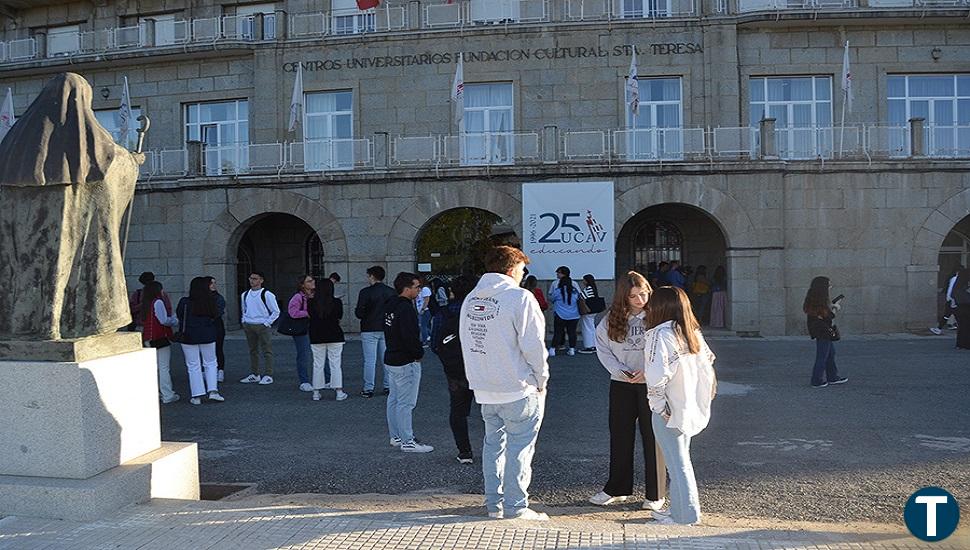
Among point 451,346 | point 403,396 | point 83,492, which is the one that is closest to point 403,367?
point 403,396

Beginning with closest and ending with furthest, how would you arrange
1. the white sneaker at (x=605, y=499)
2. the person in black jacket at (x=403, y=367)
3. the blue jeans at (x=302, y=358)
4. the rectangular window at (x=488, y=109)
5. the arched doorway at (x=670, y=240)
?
1. the white sneaker at (x=605, y=499)
2. the person in black jacket at (x=403, y=367)
3. the blue jeans at (x=302, y=358)
4. the rectangular window at (x=488, y=109)
5. the arched doorway at (x=670, y=240)

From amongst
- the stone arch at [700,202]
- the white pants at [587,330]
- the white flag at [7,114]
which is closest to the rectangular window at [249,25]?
the white flag at [7,114]

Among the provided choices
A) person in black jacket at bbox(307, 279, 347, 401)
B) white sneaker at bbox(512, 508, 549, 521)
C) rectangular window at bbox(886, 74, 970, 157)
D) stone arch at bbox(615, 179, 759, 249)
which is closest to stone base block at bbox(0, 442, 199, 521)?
white sneaker at bbox(512, 508, 549, 521)

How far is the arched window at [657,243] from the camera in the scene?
928 inches

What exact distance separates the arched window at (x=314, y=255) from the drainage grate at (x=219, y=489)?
18391mm

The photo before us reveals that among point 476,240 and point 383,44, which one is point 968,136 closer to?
point 476,240

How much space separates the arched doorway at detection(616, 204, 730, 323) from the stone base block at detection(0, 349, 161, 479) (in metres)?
18.8

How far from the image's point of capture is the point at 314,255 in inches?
992

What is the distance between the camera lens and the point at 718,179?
64.6 feet

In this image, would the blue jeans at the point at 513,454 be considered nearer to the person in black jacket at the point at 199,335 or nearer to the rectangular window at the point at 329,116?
the person in black jacket at the point at 199,335

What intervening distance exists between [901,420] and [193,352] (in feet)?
28.2

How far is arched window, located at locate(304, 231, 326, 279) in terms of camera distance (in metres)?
25.0

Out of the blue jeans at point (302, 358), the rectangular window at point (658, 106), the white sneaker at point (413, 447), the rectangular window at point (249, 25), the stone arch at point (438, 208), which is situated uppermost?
the rectangular window at point (249, 25)

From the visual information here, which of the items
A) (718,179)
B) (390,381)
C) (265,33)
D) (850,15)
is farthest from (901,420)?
(265,33)
